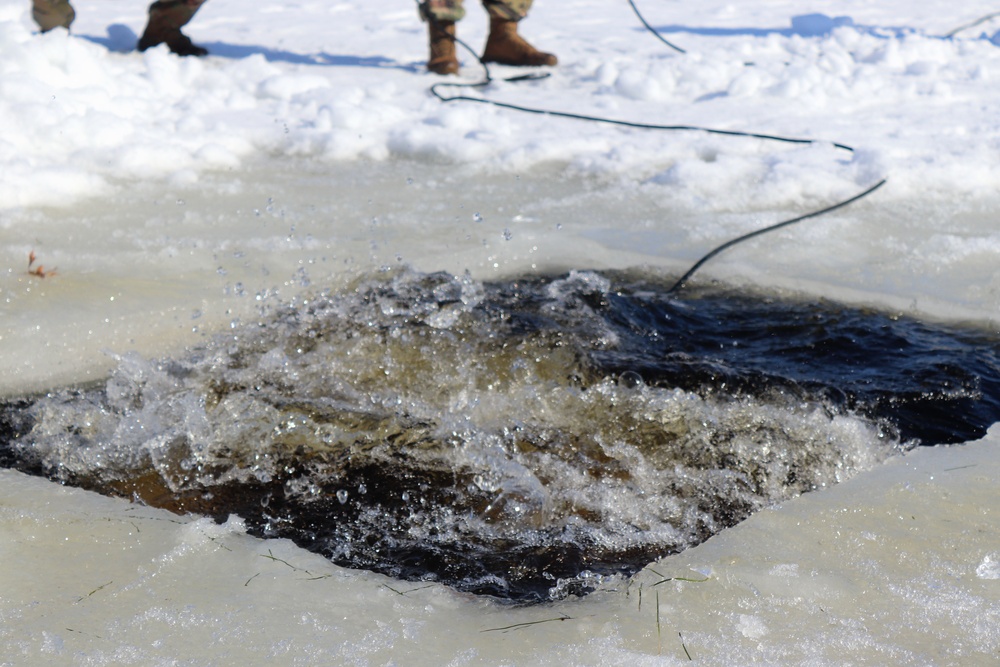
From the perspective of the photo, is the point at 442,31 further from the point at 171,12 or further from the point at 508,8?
the point at 171,12

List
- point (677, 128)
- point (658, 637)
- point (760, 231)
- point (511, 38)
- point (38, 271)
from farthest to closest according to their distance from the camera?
point (511, 38)
point (677, 128)
point (760, 231)
point (38, 271)
point (658, 637)

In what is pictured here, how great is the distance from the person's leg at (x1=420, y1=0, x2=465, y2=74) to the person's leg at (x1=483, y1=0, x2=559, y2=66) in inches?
9.4

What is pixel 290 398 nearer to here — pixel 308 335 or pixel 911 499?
pixel 308 335

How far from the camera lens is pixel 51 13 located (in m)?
5.64

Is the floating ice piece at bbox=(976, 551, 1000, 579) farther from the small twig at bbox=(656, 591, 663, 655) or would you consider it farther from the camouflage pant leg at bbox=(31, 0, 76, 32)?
the camouflage pant leg at bbox=(31, 0, 76, 32)

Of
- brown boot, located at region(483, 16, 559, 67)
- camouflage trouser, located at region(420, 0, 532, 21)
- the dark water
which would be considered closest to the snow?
the dark water

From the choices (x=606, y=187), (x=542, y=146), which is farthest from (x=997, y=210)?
(x=542, y=146)

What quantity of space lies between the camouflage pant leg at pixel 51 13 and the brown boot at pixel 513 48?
2662mm

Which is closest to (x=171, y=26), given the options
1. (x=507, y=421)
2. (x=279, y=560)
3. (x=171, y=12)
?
(x=171, y=12)

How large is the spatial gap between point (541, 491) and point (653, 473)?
0.26 m

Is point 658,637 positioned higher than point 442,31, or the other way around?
point 442,31

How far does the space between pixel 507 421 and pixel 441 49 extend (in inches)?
156

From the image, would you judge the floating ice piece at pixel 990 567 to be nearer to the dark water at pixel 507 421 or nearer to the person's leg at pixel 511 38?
the dark water at pixel 507 421

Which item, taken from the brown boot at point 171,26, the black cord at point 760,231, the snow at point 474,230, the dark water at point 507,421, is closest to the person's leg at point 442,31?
the snow at point 474,230
